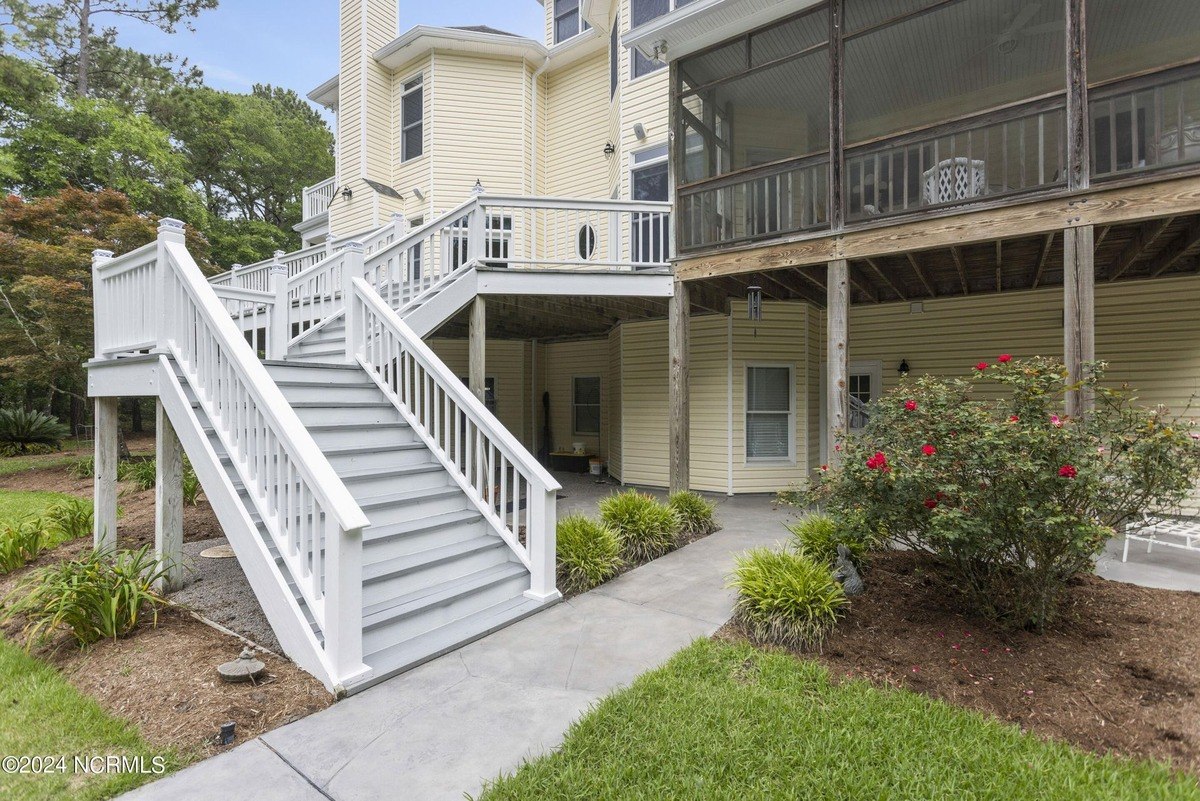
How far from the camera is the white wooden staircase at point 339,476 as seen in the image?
10.4 feet

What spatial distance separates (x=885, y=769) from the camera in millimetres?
2309

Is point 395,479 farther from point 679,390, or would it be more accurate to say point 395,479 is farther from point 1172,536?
point 1172,536

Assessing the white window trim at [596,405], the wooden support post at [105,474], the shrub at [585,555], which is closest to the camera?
Result: the shrub at [585,555]

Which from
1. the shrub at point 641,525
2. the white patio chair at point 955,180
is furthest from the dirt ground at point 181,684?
the white patio chair at point 955,180

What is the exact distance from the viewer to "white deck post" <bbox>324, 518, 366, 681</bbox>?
9.68ft

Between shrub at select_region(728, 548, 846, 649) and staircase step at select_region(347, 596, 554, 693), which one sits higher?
shrub at select_region(728, 548, 846, 649)

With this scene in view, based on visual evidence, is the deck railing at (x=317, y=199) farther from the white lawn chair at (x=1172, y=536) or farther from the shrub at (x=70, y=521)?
the white lawn chair at (x=1172, y=536)

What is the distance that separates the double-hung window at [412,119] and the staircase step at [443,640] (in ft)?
35.1

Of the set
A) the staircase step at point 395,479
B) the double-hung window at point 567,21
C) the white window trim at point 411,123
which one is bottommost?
the staircase step at point 395,479

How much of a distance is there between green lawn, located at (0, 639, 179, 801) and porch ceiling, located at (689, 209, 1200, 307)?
7.01 meters

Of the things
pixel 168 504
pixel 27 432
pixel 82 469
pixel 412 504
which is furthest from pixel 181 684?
pixel 27 432

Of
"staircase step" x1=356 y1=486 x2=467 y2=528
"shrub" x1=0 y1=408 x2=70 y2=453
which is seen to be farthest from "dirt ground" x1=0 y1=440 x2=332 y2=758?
"shrub" x1=0 y1=408 x2=70 y2=453

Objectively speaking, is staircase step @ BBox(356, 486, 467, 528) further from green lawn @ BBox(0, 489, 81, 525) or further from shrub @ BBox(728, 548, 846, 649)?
green lawn @ BBox(0, 489, 81, 525)

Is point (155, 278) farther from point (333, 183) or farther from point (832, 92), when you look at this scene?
point (333, 183)
